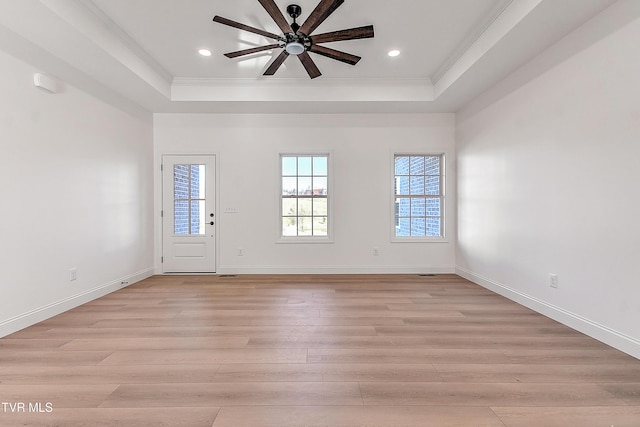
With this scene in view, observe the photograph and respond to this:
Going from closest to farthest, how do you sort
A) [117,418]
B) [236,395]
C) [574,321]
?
[117,418] < [236,395] < [574,321]

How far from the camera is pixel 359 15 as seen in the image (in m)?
2.82

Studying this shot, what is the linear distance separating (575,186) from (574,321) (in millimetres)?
1251

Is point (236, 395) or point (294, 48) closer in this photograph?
point (236, 395)

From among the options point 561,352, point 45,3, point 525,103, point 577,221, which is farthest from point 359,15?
point 561,352

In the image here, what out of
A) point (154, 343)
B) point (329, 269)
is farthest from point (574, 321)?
point (154, 343)

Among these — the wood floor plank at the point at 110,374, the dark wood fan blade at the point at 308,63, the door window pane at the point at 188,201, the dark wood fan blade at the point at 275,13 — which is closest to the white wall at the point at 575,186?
the dark wood fan blade at the point at 308,63

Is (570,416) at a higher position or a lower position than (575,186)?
lower

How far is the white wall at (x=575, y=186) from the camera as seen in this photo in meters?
2.19

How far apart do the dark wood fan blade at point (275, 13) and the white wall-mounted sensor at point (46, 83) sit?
7.89 ft

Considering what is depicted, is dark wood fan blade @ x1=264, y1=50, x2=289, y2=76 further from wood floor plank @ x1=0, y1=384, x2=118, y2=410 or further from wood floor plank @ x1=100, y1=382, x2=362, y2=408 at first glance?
wood floor plank @ x1=0, y1=384, x2=118, y2=410

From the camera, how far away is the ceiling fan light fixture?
8.62 feet

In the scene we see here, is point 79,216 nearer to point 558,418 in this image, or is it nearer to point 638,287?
point 558,418

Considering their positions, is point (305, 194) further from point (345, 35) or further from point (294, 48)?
Result: point (345, 35)

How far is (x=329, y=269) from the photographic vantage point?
4840mm
